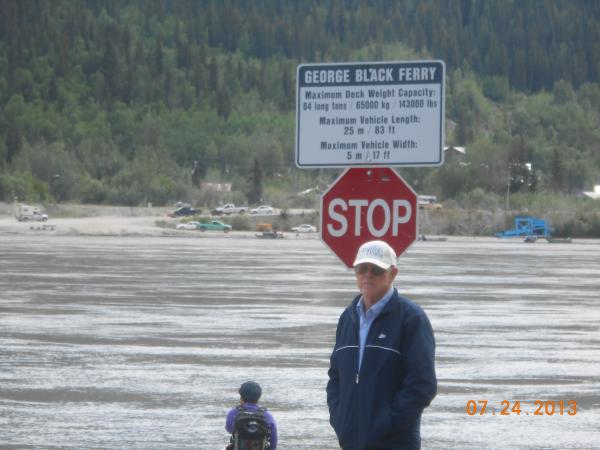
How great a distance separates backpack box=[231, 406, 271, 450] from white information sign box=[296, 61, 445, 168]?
5.24ft

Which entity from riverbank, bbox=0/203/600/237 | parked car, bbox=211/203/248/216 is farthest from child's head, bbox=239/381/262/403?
parked car, bbox=211/203/248/216

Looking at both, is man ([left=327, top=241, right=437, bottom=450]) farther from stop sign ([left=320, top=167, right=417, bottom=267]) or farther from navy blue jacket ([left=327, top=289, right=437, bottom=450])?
stop sign ([left=320, top=167, right=417, bottom=267])

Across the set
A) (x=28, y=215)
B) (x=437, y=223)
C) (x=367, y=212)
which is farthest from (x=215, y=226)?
(x=367, y=212)

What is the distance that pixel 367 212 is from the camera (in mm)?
8023

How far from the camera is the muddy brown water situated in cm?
1119

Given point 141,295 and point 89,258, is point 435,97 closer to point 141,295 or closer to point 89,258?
point 141,295

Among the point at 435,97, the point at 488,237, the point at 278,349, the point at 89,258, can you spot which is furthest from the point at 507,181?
the point at 435,97

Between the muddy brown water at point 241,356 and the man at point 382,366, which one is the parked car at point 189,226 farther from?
the man at point 382,366

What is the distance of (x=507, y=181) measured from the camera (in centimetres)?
13550

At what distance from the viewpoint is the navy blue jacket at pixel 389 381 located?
5941 mm

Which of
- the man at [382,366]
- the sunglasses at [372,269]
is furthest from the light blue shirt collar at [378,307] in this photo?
the sunglasses at [372,269]

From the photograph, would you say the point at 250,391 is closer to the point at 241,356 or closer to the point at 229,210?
the point at 241,356

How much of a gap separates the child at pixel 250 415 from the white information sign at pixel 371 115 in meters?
1.44

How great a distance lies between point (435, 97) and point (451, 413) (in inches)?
189
